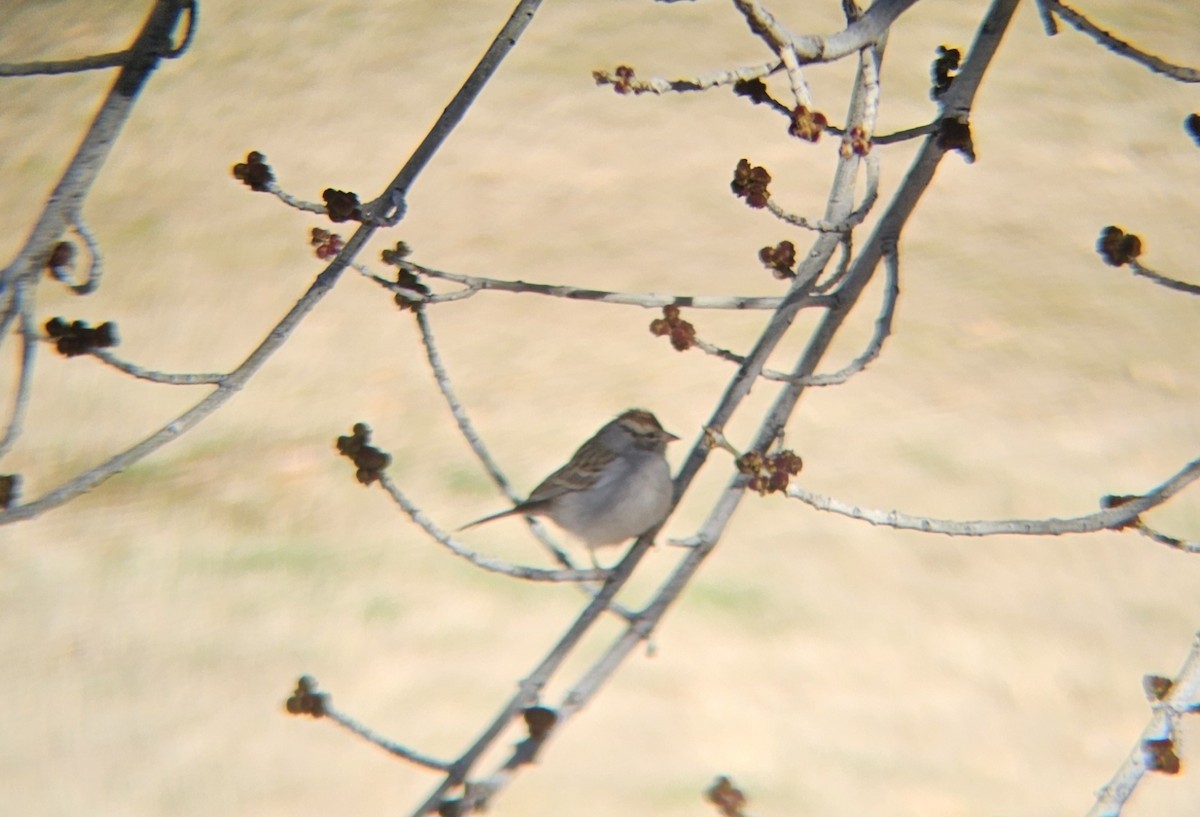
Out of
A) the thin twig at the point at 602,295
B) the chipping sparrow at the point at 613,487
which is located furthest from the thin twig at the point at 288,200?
the chipping sparrow at the point at 613,487

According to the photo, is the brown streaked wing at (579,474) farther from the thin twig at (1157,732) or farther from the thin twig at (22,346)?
the thin twig at (1157,732)

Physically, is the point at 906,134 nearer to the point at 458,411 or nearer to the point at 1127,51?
the point at 1127,51

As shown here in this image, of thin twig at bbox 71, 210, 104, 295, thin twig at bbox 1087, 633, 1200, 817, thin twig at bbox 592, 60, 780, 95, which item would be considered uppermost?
thin twig at bbox 592, 60, 780, 95

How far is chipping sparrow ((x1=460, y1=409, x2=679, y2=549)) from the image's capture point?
3.91 metres

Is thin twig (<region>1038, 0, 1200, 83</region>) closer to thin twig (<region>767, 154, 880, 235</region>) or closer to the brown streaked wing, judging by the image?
thin twig (<region>767, 154, 880, 235</region>)

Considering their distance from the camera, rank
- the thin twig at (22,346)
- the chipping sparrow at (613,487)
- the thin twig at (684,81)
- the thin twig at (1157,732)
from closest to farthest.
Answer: the thin twig at (684,81), the thin twig at (1157,732), the thin twig at (22,346), the chipping sparrow at (613,487)

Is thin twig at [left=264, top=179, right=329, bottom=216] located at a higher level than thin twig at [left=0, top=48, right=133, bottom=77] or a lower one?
lower

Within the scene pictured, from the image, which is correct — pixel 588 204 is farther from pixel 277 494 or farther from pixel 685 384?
pixel 277 494

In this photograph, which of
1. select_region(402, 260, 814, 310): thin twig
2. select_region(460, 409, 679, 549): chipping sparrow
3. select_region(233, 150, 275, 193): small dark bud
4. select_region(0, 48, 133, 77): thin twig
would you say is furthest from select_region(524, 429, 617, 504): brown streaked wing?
select_region(0, 48, 133, 77): thin twig

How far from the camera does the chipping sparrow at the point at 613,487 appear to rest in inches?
154

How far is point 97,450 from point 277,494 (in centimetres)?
83

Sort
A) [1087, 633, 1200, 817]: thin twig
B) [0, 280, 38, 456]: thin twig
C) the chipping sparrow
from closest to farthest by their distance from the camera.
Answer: [1087, 633, 1200, 817]: thin twig < [0, 280, 38, 456]: thin twig < the chipping sparrow

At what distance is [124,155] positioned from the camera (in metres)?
7.21

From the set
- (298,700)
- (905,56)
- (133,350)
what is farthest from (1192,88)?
(298,700)
